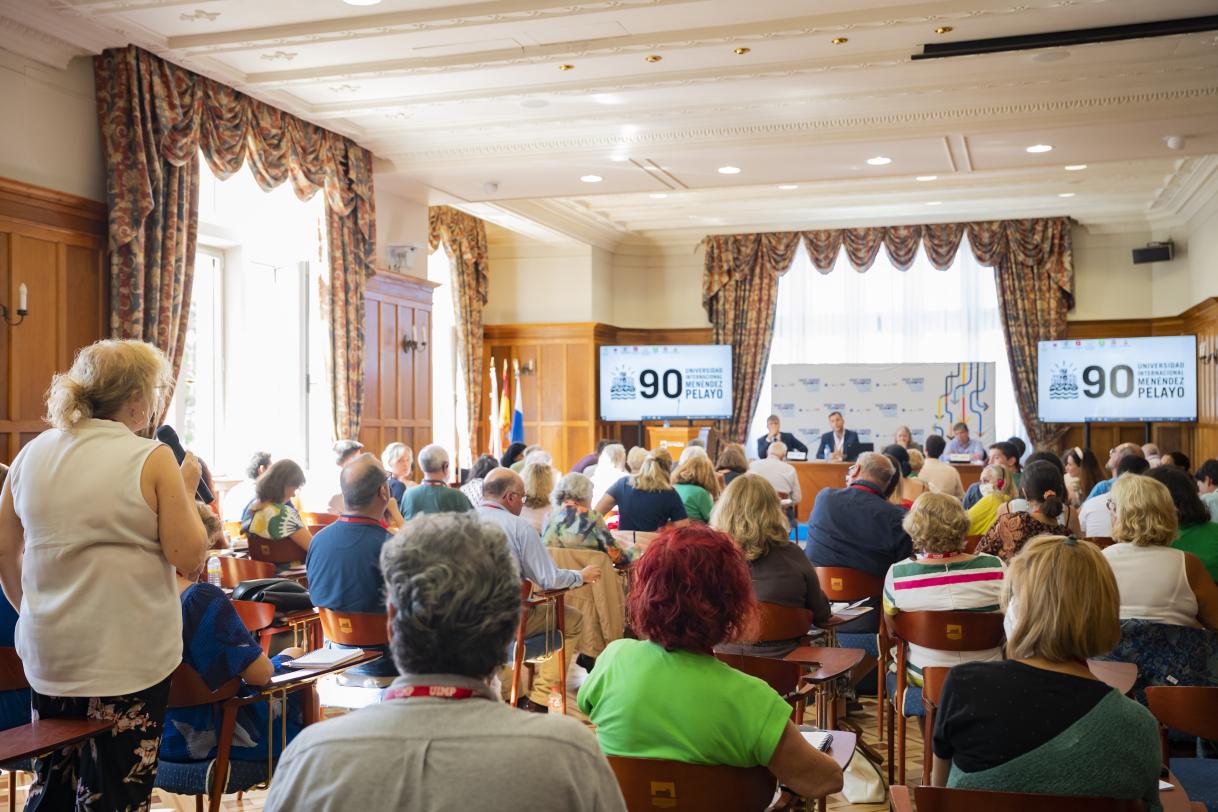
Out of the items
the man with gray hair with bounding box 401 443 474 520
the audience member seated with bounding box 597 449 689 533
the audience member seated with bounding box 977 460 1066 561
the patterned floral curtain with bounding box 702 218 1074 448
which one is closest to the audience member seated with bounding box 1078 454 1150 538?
the audience member seated with bounding box 977 460 1066 561

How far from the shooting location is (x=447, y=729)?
139cm

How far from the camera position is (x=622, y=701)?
7.62ft

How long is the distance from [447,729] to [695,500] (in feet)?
20.1

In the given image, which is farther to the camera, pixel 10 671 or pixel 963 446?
pixel 963 446

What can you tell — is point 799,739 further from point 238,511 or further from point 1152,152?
point 1152,152

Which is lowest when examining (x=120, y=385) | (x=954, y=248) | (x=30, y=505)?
(x=30, y=505)

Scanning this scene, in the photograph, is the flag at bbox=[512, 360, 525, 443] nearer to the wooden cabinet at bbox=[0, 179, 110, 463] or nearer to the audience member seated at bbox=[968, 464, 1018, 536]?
the wooden cabinet at bbox=[0, 179, 110, 463]

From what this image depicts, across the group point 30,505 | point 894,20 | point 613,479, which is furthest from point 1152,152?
point 30,505

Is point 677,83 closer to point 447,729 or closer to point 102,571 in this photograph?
point 102,571

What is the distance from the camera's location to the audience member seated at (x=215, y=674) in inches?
121

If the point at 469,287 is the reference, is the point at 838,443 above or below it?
below

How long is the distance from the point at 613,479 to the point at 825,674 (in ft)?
18.4

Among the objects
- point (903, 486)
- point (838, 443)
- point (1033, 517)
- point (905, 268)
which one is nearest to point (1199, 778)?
point (1033, 517)

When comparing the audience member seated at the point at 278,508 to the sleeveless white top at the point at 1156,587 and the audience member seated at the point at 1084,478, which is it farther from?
the audience member seated at the point at 1084,478
